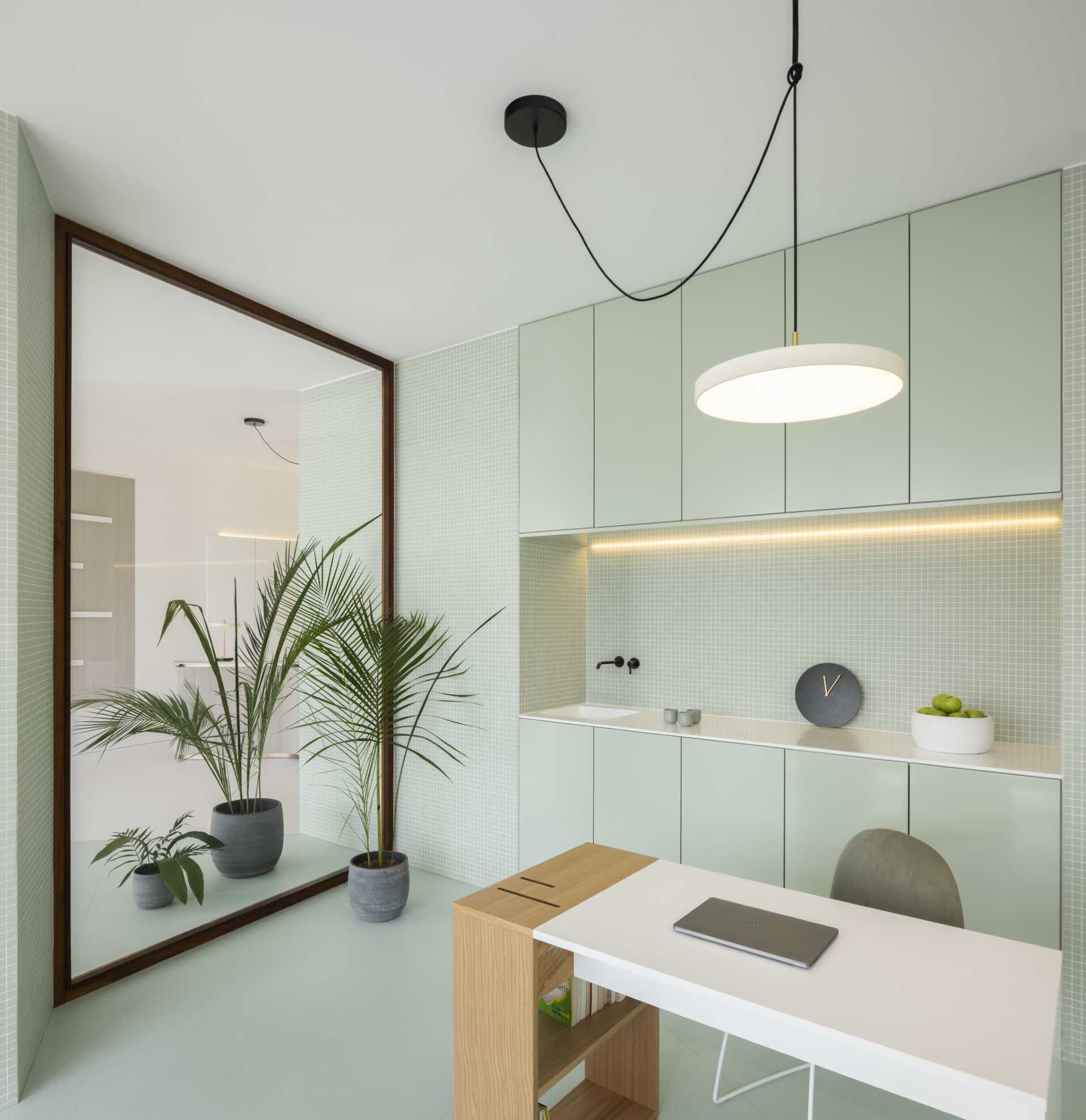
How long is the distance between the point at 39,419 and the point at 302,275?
4.01 ft

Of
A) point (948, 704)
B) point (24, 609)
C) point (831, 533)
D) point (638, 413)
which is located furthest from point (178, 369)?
point (948, 704)

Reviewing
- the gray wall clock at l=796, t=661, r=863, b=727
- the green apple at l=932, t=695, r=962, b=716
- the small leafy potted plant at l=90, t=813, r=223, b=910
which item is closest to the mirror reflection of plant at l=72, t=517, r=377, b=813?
the small leafy potted plant at l=90, t=813, r=223, b=910

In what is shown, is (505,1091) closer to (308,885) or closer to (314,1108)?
(314,1108)

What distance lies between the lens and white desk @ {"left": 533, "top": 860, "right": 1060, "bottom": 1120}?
1.18 metres

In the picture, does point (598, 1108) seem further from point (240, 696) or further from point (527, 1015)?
point (240, 696)

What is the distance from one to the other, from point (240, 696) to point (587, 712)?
5.58 ft

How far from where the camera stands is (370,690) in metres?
3.43

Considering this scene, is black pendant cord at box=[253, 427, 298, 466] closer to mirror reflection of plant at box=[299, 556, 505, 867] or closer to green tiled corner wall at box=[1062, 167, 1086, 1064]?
mirror reflection of plant at box=[299, 556, 505, 867]

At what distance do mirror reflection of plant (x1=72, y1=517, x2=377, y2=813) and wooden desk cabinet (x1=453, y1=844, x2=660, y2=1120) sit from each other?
1721mm

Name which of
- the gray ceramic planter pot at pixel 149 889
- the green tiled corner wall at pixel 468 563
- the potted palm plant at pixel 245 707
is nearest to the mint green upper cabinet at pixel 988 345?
the green tiled corner wall at pixel 468 563

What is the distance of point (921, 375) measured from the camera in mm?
2605

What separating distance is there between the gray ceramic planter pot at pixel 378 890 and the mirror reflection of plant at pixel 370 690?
0.10 meters

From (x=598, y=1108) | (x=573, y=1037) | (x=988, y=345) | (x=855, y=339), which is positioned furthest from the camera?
(x=855, y=339)

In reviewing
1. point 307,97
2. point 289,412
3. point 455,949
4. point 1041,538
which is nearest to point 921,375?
point 1041,538
